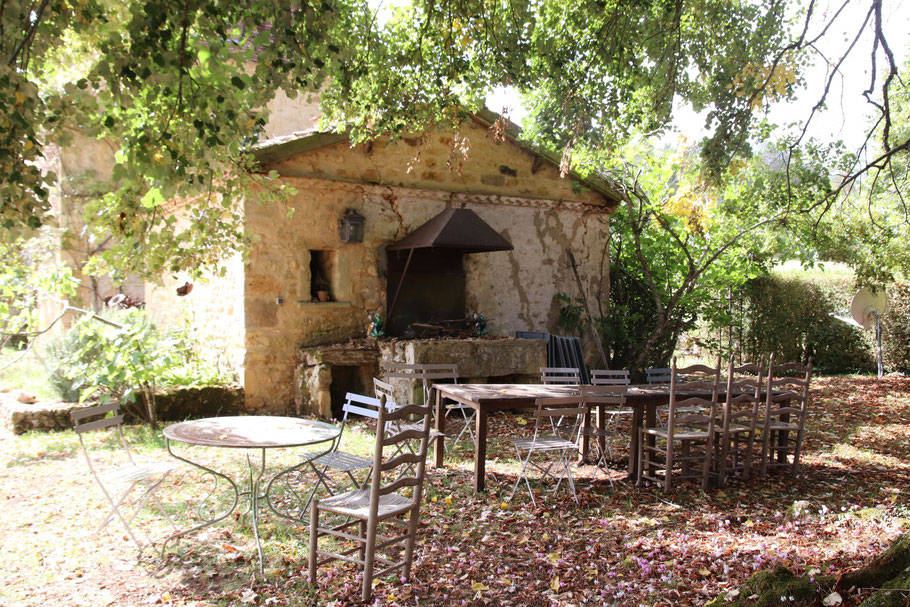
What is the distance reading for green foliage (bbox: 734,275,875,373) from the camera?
12.9 m

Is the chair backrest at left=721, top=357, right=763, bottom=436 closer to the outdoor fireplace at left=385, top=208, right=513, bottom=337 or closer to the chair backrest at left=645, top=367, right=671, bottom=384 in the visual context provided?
the chair backrest at left=645, top=367, right=671, bottom=384

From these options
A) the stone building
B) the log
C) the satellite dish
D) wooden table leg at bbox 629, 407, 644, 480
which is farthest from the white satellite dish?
the log

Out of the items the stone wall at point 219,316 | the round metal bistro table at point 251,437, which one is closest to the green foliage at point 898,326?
the stone wall at point 219,316

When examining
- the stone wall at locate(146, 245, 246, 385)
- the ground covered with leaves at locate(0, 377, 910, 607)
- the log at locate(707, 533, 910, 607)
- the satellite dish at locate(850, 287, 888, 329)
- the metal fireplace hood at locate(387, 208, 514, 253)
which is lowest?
the ground covered with leaves at locate(0, 377, 910, 607)

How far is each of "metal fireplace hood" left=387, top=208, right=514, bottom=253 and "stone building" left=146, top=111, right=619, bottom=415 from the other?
0.49ft

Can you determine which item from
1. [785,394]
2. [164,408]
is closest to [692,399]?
[785,394]

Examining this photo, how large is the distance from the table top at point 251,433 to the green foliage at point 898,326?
1189 centimetres

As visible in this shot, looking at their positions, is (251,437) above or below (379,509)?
above

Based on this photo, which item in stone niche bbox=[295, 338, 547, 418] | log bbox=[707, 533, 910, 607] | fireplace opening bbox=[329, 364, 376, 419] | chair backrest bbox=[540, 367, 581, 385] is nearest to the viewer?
log bbox=[707, 533, 910, 607]

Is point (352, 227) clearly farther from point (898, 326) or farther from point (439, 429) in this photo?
point (898, 326)

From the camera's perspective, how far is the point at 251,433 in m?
4.34

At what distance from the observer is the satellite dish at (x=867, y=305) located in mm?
11609

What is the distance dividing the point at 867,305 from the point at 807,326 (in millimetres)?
1352

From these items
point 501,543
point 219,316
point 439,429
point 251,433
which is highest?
point 219,316
